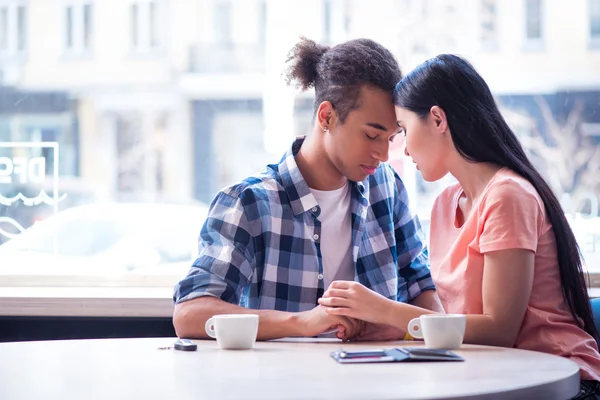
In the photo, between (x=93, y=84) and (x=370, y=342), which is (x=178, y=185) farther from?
(x=370, y=342)

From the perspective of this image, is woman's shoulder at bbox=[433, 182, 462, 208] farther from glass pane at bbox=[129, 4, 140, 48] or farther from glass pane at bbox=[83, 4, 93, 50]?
glass pane at bbox=[83, 4, 93, 50]

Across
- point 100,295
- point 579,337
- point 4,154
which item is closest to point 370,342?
point 579,337

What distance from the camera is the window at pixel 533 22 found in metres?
2.81

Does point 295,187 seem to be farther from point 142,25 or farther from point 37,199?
point 37,199

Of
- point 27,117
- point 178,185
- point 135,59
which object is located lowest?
point 178,185

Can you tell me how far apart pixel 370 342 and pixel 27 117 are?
1779 millimetres

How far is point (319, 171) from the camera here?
2.21 metres

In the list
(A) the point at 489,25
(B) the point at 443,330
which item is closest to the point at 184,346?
(B) the point at 443,330

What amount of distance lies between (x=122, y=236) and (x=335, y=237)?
3.51 feet

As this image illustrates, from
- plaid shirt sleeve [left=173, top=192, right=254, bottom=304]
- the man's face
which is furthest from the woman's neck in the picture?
plaid shirt sleeve [left=173, top=192, right=254, bottom=304]

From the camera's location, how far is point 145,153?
2.93 m

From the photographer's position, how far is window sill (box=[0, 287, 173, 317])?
2693mm

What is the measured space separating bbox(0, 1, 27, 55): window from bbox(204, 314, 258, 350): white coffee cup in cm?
178

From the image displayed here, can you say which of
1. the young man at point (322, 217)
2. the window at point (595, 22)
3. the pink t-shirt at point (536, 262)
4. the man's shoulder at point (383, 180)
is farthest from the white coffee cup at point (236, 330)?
the window at point (595, 22)
